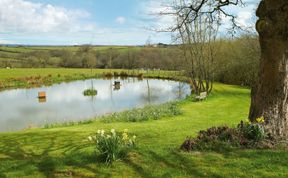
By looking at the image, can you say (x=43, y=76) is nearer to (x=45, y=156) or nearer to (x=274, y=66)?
(x=45, y=156)

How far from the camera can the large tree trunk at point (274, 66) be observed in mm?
7461

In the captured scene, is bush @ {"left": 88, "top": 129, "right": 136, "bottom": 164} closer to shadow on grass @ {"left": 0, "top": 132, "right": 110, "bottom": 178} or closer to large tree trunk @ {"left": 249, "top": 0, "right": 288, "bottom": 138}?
shadow on grass @ {"left": 0, "top": 132, "right": 110, "bottom": 178}

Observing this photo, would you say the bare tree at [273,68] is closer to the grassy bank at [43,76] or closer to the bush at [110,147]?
the bush at [110,147]

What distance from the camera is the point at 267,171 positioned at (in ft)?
19.6

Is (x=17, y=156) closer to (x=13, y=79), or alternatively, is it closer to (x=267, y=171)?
(x=267, y=171)

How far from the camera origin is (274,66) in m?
7.56

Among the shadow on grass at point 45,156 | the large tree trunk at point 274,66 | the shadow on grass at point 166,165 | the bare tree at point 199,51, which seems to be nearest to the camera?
the shadow on grass at point 166,165

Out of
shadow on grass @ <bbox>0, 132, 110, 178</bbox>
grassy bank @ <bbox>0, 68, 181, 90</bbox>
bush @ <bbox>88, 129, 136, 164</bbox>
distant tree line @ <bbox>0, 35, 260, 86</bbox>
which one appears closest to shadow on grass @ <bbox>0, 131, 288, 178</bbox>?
shadow on grass @ <bbox>0, 132, 110, 178</bbox>

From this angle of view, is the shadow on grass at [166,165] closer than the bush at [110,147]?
Yes

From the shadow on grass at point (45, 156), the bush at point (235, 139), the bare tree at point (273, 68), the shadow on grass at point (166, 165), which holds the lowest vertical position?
the shadow on grass at point (45, 156)

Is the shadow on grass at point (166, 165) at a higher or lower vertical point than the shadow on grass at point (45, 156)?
higher

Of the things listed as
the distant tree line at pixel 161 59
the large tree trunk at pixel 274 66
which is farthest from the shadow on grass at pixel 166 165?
the distant tree line at pixel 161 59

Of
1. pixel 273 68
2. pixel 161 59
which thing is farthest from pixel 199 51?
pixel 161 59

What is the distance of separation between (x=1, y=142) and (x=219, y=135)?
29.4 feet
